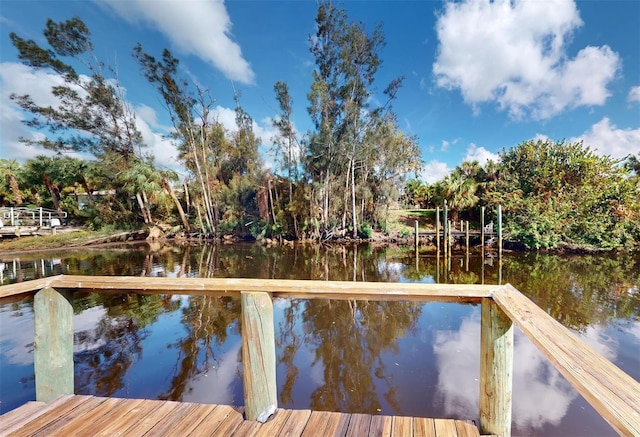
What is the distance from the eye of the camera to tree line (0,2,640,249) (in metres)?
16.9

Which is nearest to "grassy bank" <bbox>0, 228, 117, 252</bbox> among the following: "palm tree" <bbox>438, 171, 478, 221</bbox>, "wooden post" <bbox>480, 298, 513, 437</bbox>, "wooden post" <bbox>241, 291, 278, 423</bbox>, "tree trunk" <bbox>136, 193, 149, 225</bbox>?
"tree trunk" <bbox>136, 193, 149, 225</bbox>

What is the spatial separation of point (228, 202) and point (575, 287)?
743 inches

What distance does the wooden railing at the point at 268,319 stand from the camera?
137 cm

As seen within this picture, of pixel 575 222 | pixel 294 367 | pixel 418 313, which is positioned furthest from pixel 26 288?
pixel 575 222

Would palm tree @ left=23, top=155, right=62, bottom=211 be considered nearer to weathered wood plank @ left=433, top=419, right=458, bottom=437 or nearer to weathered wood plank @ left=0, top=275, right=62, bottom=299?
weathered wood plank @ left=0, top=275, right=62, bottom=299

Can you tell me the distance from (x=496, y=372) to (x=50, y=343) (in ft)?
8.36

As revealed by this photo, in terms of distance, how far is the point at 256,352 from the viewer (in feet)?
5.02

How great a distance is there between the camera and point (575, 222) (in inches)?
509

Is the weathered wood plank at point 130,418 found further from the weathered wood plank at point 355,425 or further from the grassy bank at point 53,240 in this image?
the grassy bank at point 53,240

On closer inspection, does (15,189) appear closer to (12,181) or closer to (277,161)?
(12,181)

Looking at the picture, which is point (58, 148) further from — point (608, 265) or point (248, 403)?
point (608, 265)

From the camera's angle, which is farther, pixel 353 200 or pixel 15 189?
pixel 15 189

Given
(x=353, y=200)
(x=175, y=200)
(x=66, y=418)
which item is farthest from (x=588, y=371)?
(x=175, y=200)

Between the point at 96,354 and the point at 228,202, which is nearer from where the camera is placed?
the point at 96,354
